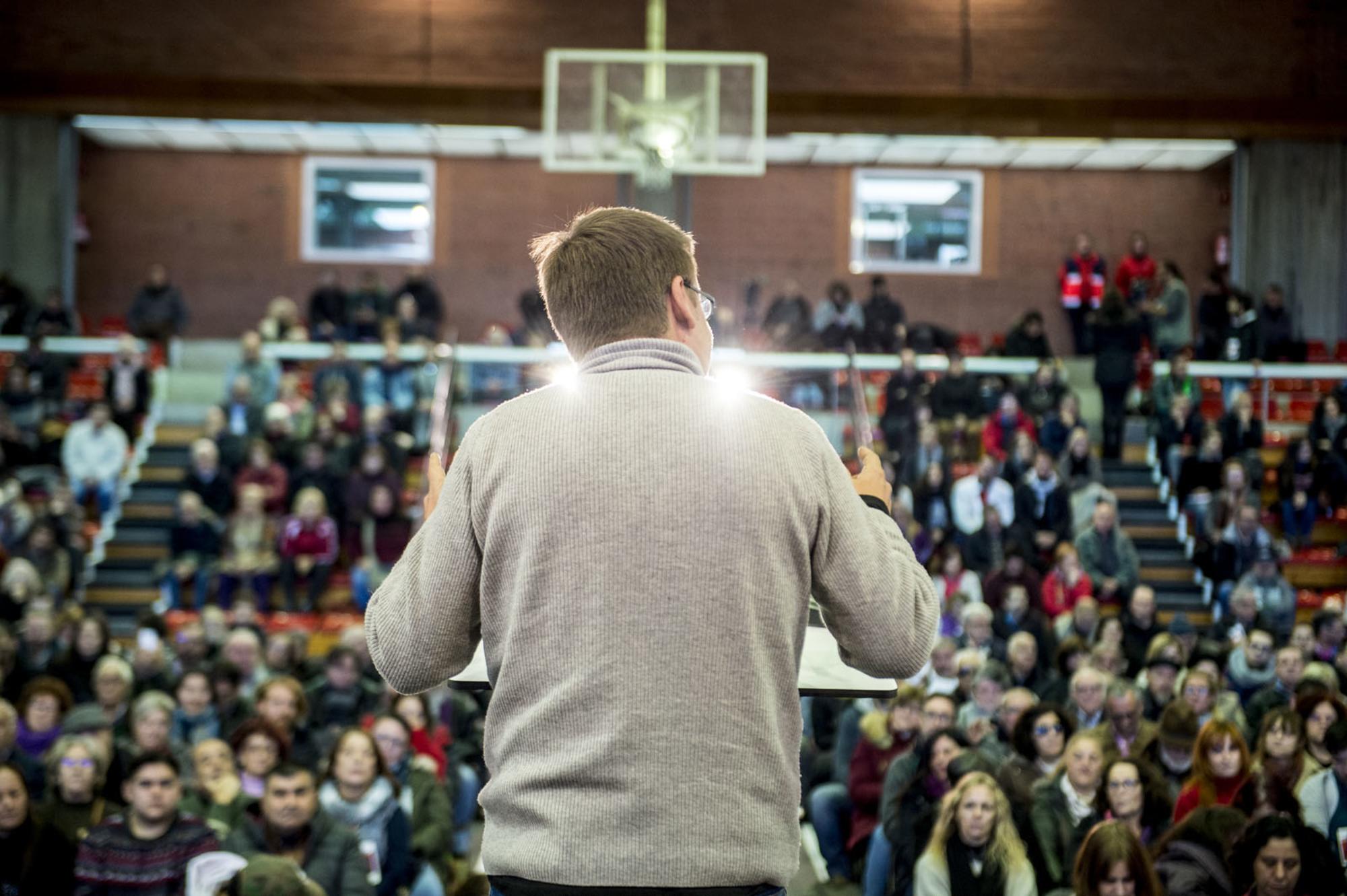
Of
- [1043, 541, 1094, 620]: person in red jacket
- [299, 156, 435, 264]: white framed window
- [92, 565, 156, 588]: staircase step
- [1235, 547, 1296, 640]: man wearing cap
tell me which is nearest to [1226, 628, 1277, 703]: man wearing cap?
[1043, 541, 1094, 620]: person in red jacket

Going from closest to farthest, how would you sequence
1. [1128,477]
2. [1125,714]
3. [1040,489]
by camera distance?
[1125,714] < [1040,489] < [1128,477]

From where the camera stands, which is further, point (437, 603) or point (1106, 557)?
point (1106, 557)

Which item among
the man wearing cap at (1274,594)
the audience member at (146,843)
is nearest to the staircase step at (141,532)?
the audience member at (146,843)

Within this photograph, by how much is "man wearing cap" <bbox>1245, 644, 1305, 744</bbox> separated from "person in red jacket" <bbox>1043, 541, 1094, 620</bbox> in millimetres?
1933

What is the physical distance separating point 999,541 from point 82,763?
265 inches

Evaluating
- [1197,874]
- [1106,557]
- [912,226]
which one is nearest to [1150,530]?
[1106,557]

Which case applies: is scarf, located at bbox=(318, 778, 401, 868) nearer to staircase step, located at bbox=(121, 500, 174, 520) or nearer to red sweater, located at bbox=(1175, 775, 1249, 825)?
red sweater, located at bbox=(1175, 775, 1249, 825)

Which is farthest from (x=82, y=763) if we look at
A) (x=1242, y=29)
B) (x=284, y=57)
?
(x=1242, y=29)

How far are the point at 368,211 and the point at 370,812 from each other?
49.6 ft

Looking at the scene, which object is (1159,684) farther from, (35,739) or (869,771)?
(35,739)

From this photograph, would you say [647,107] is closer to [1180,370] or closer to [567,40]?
[567,40]

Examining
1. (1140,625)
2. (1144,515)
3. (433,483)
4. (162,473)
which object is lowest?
(1140,625)

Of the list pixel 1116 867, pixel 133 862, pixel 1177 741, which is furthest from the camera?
pixel 1177 741

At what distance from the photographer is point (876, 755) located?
22.8ft
